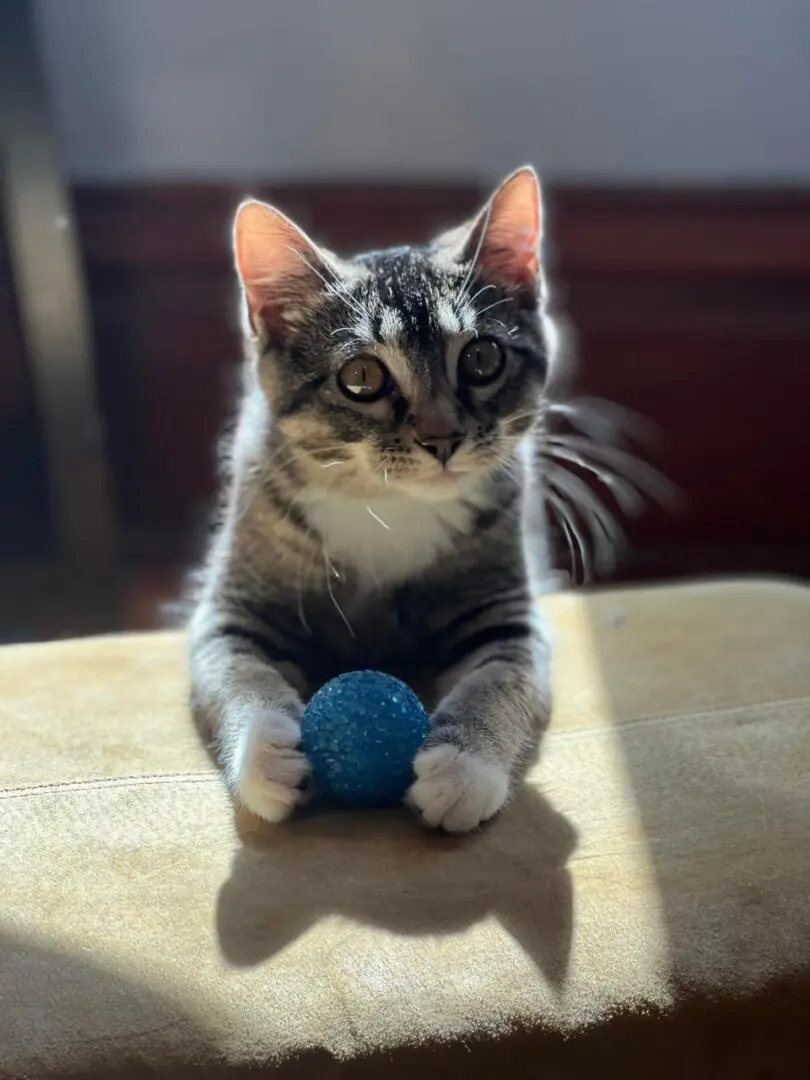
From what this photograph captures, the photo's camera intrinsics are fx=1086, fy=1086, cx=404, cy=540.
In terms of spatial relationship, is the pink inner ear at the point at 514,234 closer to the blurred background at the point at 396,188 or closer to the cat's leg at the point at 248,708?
the cat's leg at the point at 248,708

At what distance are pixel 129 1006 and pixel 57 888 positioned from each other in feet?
0.55

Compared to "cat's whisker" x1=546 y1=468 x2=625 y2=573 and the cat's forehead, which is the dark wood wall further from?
the cat's forehead

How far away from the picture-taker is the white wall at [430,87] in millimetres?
2164

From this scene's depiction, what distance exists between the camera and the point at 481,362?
4.02ft

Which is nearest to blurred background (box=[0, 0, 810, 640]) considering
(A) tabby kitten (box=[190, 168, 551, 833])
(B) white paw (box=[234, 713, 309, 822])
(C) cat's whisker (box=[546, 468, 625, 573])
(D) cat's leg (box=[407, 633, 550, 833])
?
(C) cat's whisker (box=[546, 468, 625, 573])

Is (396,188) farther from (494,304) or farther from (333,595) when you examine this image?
(333,595)

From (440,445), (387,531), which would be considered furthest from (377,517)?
(440,445)

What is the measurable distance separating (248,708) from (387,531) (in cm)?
30

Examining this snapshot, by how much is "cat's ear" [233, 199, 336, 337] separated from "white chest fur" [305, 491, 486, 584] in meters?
0.22

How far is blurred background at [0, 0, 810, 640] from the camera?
2.16 meters

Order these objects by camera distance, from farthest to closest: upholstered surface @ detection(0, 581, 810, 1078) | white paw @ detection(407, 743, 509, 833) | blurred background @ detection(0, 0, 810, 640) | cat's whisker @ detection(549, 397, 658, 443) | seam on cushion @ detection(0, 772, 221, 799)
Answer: cat's whisker @ detection(549, 397, 658, 443) < blurred background @ detection(0, 0, 810, 640) < seam on cushion @ detection(0, 772, 221, 799) < white paw @ detection(407, 743, 509, 833) < upholstered surface @ detection(0, 581, 810, 1078)

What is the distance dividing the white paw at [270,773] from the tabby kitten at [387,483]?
0.14ft

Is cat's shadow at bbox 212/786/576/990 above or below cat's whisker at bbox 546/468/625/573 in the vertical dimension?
above

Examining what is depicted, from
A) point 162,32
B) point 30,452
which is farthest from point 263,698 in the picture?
point 162,32
